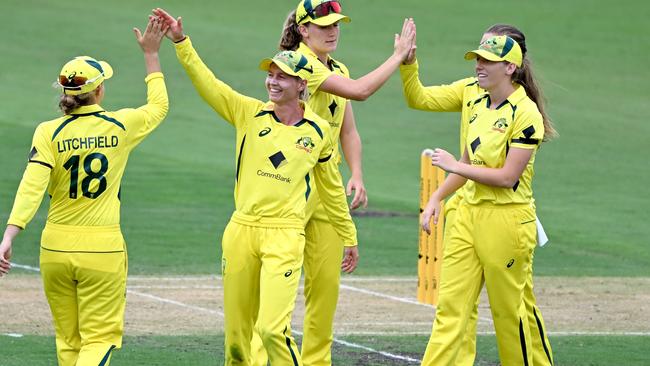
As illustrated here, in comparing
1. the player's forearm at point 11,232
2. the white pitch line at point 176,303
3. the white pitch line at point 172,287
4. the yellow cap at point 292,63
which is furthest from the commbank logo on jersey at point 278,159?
the white pitch line at point 172,287

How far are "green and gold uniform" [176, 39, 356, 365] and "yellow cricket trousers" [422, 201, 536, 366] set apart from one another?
1.09 meters

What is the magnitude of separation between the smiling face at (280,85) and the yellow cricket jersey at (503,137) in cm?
131

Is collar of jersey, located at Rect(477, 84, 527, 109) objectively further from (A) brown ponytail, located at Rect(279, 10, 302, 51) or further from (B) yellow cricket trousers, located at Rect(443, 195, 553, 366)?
(A) brown ponytail, located at Rect(279, 10, 302, 51)

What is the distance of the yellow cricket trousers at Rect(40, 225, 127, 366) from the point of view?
8.71m

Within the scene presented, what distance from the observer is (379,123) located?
29141mm

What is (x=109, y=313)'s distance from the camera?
884 centimetres

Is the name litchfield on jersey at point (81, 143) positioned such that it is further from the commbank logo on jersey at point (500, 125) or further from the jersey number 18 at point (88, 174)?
the commbank logo on jersey at point (500, 125)

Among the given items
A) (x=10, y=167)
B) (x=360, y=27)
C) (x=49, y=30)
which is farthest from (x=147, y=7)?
(x=10, y=167)

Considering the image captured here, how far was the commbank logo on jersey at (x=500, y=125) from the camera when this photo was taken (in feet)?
30.1

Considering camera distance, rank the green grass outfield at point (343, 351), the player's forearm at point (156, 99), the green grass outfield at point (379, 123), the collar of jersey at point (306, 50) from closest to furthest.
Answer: the player's forearm at point (156, 99), the collar of jersey at point (306, 50), the green grass outfield at point (343, 351), the green grass outfield at point (379, 123)

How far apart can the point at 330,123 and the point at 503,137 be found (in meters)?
1.30

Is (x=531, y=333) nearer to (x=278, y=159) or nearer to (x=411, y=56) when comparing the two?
(x=411, y=56)

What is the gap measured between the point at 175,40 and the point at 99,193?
43.2 inches

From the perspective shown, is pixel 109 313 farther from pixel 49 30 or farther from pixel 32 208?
pixel 49 30
